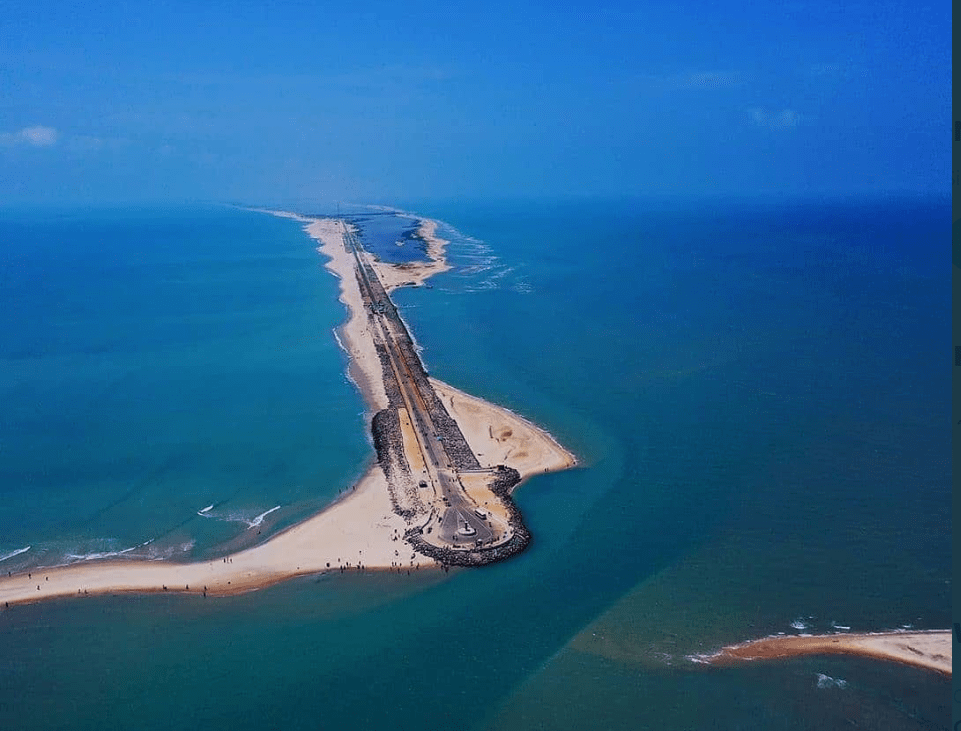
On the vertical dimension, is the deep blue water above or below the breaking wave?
above

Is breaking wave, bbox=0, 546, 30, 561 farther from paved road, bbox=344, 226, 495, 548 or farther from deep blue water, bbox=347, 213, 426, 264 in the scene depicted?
deep blue water, bbox=347, 213, 426, 264

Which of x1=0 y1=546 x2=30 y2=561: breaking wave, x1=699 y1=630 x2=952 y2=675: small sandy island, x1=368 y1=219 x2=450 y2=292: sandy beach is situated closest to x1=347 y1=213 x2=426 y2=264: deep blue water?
x1=368 y1=219 x2=450 y2=292: sandy beach

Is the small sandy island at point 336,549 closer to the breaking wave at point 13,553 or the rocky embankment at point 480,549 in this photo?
the rocky embankment at point 480,549

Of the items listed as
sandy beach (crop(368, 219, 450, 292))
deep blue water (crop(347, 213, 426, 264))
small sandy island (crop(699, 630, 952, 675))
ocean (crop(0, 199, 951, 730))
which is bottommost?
small sandy island (crop(699, 630, 952, 675))

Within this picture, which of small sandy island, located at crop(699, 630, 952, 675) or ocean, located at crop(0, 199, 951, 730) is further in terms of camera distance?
small sandy island, located at crop(699, 630, 952, 675)

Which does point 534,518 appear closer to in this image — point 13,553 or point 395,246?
point 13,553

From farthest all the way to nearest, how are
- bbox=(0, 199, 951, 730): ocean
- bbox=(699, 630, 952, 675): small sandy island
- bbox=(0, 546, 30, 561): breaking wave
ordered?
1. bbox=(0, 546, 30, 561): breaking wave
2. bbox=(699, 630, 952, 675): small sandy island
3. bbox=(0, 199, 951, 730): ocean
